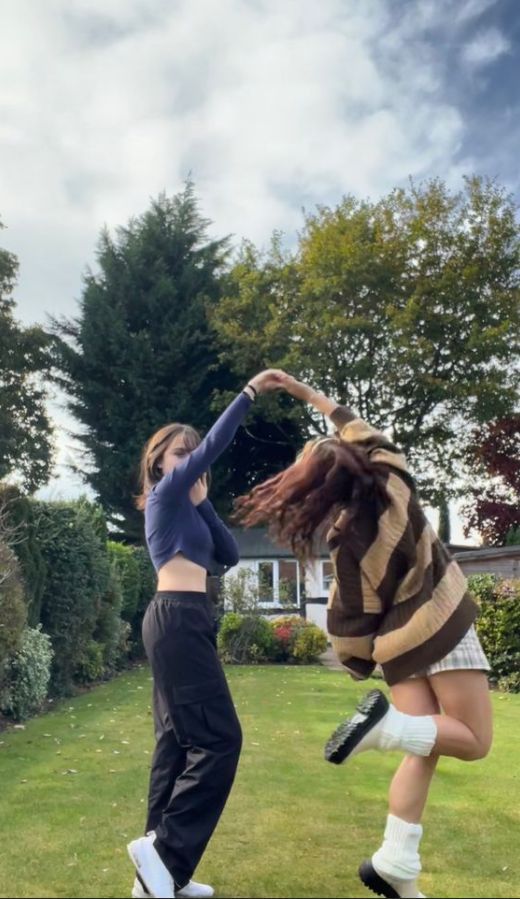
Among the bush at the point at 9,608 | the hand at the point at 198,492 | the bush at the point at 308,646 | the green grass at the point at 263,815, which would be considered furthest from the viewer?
the bush at the point at 308,646

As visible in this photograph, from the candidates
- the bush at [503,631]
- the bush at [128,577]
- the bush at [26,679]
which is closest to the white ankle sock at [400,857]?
the bush at [26,679]

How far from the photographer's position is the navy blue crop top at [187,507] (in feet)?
11.3

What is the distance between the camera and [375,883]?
3.00 metres

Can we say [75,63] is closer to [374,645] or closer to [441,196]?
[374,645]

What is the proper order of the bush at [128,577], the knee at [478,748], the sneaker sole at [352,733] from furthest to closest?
the bush at [128,577] < the knee at [478,748] < the sneaker sole at [352,733]

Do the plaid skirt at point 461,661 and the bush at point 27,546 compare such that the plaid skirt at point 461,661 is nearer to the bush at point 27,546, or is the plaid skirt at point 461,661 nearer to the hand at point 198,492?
the hand at point 198,492

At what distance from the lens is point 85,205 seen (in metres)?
10.0

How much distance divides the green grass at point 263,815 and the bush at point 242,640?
9166 mm

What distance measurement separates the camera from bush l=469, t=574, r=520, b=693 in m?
13.5

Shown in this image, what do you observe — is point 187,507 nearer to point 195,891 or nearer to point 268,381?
point 268,381

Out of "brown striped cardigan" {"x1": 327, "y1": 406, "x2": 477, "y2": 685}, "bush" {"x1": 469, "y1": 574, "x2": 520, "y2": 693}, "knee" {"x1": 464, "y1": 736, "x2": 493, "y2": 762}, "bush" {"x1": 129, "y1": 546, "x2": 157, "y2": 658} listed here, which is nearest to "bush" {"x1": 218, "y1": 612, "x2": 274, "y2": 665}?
"bush" {"x1": 129, "y1": 546, "x2": 157, "y2": 658}

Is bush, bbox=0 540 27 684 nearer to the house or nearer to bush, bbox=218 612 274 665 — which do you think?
bush, bbox=218 612 274 665

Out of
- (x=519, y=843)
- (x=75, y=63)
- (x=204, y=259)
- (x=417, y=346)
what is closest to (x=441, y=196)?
(x=417, y=346)

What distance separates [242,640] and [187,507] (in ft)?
51.1
